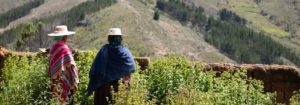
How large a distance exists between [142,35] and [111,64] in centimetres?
13771

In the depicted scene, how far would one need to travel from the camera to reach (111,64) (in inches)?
316

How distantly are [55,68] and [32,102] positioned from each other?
735 millimetres

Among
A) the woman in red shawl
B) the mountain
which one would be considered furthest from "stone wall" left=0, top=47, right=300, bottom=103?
the mountain

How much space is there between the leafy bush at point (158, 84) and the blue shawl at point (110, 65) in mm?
304

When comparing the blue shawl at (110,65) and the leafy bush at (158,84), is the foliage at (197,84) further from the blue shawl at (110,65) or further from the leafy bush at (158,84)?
the blue shawl at (110,65)

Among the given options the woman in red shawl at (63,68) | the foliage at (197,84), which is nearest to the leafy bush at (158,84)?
the foliage at (197,84)

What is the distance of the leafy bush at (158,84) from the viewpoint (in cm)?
799

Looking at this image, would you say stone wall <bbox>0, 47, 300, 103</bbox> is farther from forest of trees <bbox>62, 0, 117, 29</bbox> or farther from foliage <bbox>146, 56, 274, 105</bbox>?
forest of trees <bbox>62, 0, 117, 29</bbox>

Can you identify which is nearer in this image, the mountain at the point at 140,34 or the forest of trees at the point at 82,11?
the mountain at the point at 140,34

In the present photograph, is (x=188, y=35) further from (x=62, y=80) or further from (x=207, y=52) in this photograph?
(x=62, y=80)

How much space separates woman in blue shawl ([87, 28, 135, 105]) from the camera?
7.95 m

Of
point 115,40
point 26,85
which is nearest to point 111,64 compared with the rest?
point 115,40

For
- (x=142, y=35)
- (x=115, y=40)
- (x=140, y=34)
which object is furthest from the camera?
(x=142, y=35)

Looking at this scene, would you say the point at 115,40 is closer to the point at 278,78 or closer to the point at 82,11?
the point at 278,78
